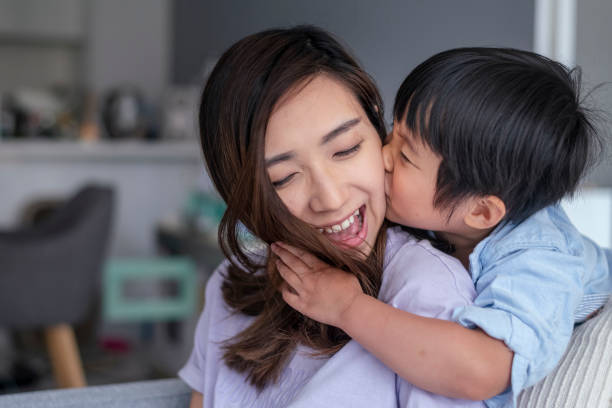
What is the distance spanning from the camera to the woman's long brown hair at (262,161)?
92cm

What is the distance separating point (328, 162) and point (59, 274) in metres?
1.92

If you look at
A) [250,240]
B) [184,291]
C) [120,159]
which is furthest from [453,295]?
[120,159]

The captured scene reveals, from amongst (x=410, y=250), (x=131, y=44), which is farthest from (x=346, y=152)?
(x=131, y=44)

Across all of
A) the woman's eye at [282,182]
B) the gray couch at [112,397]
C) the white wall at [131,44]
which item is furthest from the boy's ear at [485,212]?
the white wall at [131,44]

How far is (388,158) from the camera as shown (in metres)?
0.95

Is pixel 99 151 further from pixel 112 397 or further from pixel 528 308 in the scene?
pixel 528 308

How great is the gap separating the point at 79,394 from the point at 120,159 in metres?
2.70

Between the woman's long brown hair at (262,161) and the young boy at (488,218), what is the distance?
0.18 ft

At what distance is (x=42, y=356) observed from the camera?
370cm

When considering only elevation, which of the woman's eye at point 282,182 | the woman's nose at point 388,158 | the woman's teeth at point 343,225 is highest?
the woman's nose at point 388,158

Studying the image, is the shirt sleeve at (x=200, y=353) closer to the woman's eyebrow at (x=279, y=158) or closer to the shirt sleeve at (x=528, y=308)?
the woman's eyebrow at (x=279, y=158)

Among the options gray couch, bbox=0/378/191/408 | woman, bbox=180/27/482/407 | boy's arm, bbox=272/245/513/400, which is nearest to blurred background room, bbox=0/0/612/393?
woman, bbox=180/27/482/407

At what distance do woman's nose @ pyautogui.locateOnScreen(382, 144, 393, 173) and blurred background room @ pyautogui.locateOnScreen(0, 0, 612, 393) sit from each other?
0.27 meters

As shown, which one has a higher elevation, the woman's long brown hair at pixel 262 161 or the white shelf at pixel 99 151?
the woman's long brown hair at pixel 262 161
